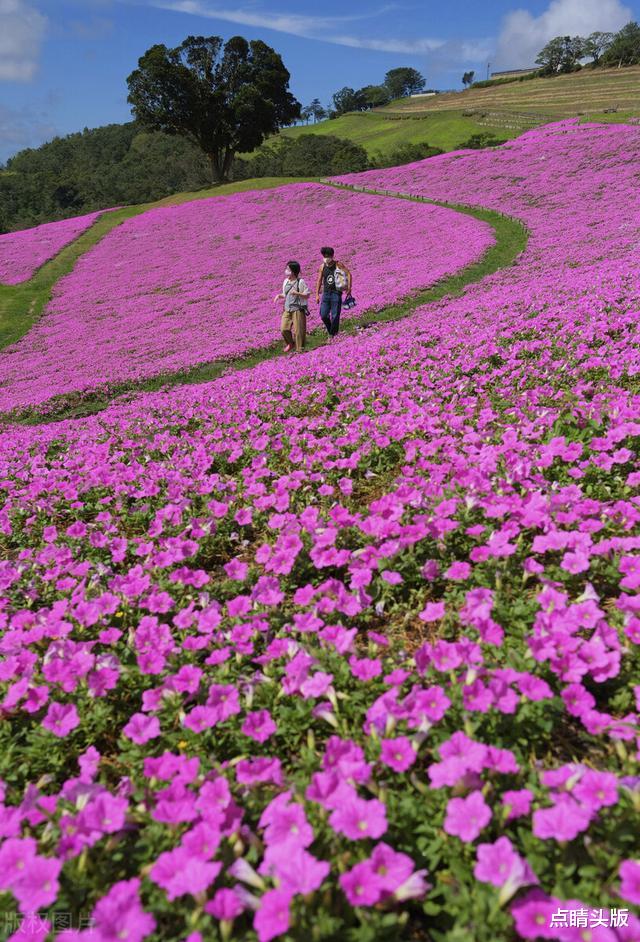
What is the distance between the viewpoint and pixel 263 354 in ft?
59.7

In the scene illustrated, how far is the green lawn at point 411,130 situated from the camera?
72375mm

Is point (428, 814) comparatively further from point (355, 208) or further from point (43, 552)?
point (355, 208)

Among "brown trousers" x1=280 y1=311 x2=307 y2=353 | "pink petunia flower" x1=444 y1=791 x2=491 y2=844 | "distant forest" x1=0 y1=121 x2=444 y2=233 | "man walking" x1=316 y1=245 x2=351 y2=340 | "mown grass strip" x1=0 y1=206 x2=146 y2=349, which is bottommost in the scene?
"pink petunia flower" x1=444 y1=791 x2=491 y2=844

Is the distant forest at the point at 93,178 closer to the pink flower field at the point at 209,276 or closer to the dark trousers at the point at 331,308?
the pink flower field at the point at 209,276

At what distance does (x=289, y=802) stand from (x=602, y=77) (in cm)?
12665

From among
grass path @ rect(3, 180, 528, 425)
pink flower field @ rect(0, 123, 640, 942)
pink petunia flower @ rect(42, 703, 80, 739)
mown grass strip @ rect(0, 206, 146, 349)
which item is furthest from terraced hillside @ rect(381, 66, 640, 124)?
pink petunia flower @ rect(42, 703, 80, 739)

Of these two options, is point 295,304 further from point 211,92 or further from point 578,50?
point 578,50

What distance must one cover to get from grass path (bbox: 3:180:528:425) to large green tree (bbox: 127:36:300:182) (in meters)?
50.8

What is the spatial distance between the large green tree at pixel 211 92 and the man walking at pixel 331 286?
59.1 m

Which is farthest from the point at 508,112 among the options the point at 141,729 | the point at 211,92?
the point at 141,729

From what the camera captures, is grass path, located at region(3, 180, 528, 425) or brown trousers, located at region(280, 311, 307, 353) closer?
grass path, located at region(3, 180, 528, 425)

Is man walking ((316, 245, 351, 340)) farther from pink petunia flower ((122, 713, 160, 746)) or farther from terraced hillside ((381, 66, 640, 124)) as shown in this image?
terraced hillside ((381, 66, 640, 124))

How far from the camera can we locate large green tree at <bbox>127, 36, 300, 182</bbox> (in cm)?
6150

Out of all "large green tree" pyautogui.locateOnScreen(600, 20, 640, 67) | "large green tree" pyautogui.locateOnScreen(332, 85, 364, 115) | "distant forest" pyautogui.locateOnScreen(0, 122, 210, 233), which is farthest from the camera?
"large green tree" pyautogui.locateOnScreen(332, 85, 364, 115)
